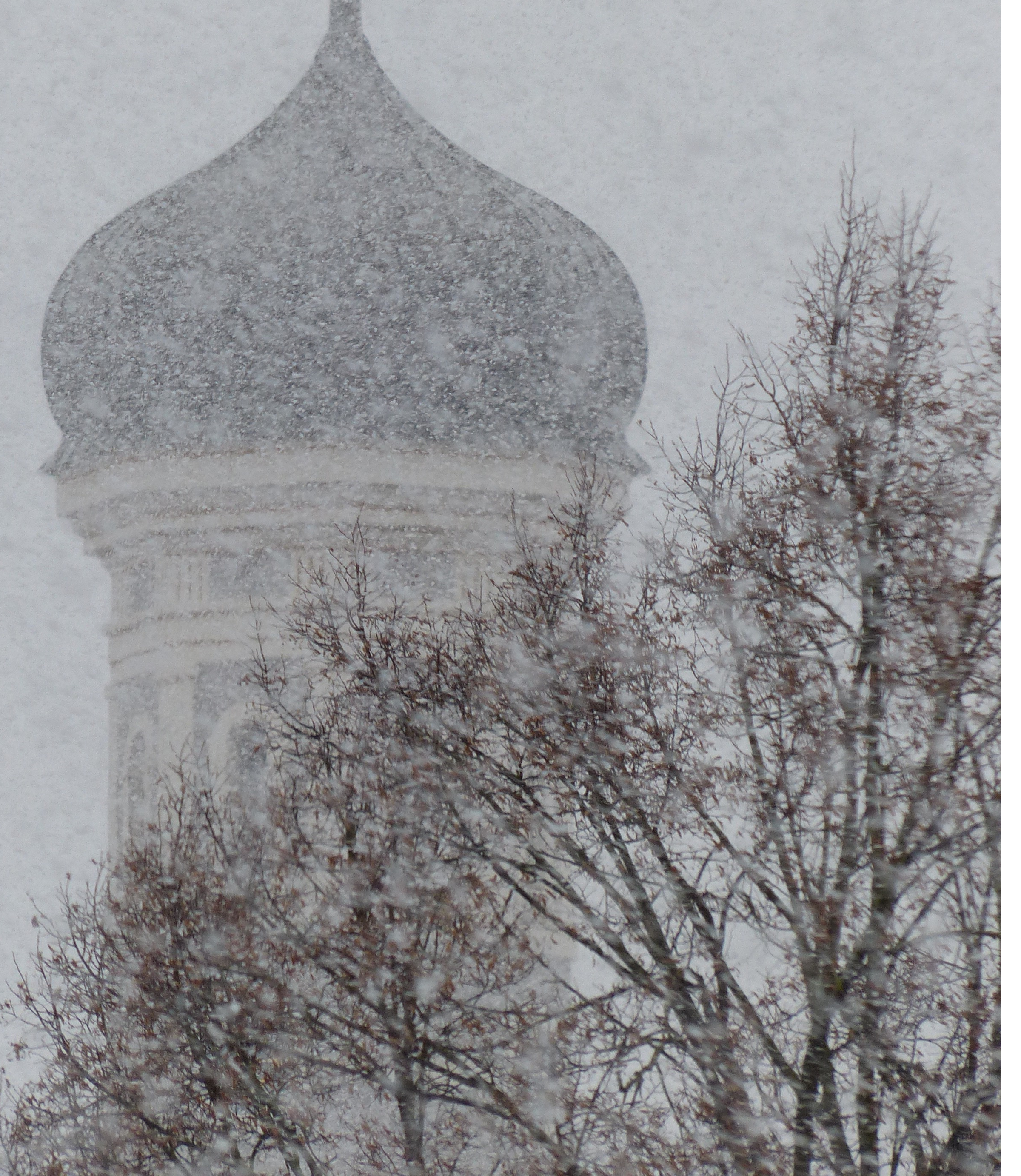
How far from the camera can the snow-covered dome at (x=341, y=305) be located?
10305 millimetres

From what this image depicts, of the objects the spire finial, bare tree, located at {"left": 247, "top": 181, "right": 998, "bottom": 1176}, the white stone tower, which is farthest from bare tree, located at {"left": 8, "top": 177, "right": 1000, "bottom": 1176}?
the spire finial

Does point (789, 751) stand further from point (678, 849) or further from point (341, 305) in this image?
point (341, 305)

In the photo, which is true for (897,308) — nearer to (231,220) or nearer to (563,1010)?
(563,1010)

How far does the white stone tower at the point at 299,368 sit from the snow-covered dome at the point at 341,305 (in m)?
0.02

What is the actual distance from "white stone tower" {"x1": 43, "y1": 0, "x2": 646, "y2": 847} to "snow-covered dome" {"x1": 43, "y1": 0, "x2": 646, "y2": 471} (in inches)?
0.6

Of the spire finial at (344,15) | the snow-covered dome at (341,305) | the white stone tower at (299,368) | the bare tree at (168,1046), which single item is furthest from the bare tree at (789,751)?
the spire finial at (344,15)

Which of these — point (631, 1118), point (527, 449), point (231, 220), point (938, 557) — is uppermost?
point (231, 220)

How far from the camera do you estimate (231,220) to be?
1119 cm

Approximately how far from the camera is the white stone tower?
10086mm

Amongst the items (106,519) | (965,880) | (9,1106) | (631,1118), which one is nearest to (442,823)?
(631,1118)

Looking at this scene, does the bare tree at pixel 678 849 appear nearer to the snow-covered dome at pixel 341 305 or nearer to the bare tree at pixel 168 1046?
the bare tree at pixel 168 1046

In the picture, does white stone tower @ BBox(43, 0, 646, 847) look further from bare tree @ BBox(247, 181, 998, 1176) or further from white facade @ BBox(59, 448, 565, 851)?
bare tree @ BBox(247, 181, 998, 1176)

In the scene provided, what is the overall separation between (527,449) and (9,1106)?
453 cm

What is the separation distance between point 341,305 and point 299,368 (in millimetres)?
494
